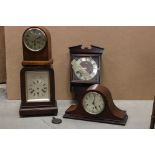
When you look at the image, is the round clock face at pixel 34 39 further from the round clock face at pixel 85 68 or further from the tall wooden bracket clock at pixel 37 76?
the round clock face at pixel 85 68

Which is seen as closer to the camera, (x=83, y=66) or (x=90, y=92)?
(x=90, y=92)

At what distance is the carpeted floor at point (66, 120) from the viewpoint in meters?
1.47

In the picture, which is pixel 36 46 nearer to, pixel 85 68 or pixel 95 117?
pixel 85 68

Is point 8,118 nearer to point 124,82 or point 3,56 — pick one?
point 3,56

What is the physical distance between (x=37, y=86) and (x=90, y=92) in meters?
0.32

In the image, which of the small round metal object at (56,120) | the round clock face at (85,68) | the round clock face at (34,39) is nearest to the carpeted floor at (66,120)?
the small round metal object at (56,120)

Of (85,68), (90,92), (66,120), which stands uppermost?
(85,68)

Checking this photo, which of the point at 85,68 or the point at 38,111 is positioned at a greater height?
the point at 85,68

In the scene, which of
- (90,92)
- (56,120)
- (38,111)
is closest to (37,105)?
(38,111)

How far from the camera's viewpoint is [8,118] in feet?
5.16

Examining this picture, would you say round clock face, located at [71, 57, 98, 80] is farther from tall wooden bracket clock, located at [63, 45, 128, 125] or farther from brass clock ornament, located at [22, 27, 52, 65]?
brass clock ornament, located at [22, 27, 52, 65]

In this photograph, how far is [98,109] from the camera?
5.03 ft

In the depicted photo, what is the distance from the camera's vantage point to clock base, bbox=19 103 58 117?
160 centimetres

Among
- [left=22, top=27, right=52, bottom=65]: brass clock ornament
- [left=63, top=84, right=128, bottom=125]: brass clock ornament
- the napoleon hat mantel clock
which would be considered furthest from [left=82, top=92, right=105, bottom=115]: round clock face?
[left=22, top=27, right=52, bottom=65]: brass clock ornament
